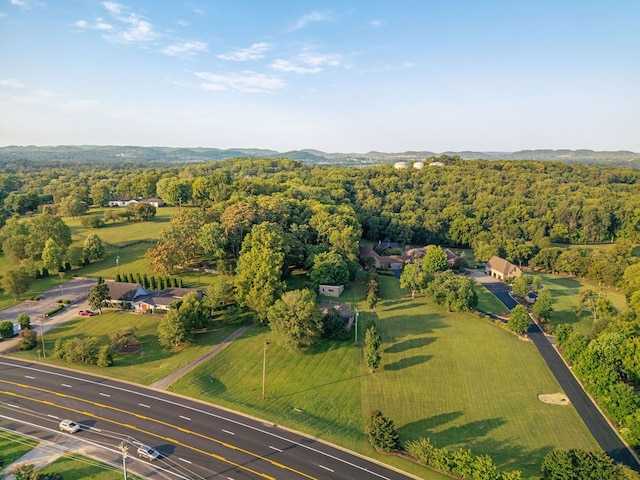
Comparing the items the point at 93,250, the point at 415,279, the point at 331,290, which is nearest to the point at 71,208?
the point at 93,250

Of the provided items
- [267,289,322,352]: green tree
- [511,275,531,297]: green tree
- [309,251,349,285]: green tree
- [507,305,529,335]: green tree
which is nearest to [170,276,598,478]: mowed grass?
[507,305,529,335]: green tree

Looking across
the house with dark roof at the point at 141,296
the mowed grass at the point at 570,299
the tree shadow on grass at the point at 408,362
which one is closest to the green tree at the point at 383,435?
the tree shadow on grass at the point at 408,362

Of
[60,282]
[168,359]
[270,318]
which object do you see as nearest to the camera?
[168,359]

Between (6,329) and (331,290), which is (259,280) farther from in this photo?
(6,329)

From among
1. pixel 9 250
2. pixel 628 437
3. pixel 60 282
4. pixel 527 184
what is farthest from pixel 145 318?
pixel 527 184

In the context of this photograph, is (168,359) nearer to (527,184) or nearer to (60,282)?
(60,282)

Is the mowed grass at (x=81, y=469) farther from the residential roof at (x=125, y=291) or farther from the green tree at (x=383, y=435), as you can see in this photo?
Result: the residential roof at (x=125, y=291)

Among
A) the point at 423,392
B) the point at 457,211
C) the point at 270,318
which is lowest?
the point at 423,392
